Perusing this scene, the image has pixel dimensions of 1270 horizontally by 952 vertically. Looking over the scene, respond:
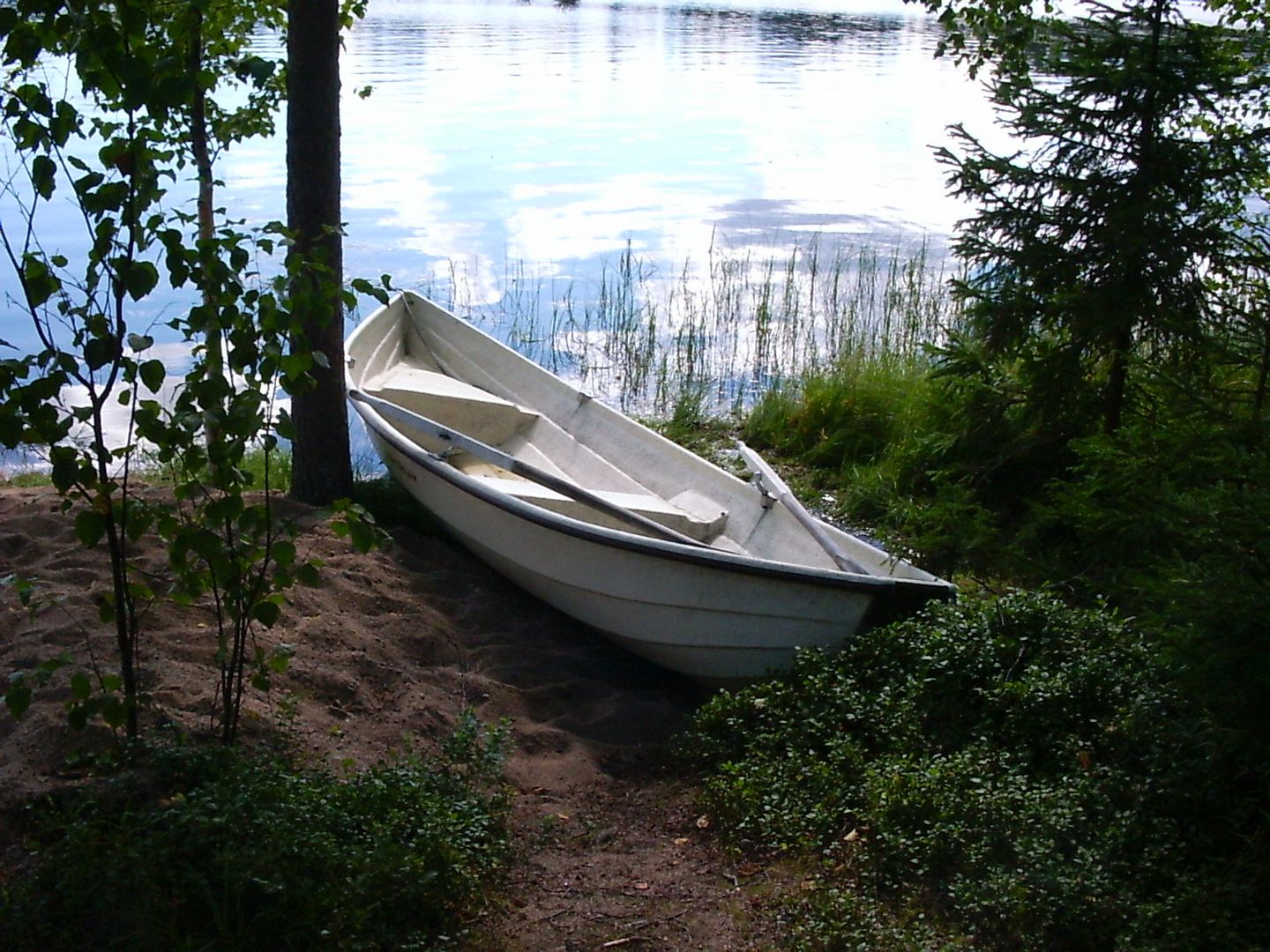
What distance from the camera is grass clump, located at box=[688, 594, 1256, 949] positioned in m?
3.44

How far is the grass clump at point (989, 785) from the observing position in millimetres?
3436

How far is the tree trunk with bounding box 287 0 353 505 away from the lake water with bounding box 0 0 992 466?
84 cm

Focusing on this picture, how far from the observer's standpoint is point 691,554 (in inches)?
217

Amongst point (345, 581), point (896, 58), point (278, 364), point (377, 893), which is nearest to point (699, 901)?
point (377, 893)

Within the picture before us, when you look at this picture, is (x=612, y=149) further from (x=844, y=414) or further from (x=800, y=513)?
(x=800, y=513)

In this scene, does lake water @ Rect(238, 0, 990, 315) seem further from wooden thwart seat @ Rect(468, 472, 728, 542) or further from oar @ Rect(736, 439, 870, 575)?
wooden thwart seat @ Rect(468, 472, 728, 542)

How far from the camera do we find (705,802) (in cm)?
463

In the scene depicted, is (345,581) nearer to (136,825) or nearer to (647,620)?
(647,620)

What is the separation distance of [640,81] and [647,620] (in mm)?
22321

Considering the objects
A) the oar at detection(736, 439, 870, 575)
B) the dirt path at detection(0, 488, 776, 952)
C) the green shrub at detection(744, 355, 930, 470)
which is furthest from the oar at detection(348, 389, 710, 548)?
the green shrub at detection(744, 355, 930, 470)

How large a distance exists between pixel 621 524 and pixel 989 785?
2761mm

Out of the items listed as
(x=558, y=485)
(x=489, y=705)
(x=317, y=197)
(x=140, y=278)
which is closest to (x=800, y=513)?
(x=558, y=485)

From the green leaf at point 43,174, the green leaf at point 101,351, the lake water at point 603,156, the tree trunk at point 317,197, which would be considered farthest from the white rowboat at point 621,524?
the green leaf at point 43,174

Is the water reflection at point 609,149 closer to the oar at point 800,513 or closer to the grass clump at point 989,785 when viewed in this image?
the oar at point 800,513
